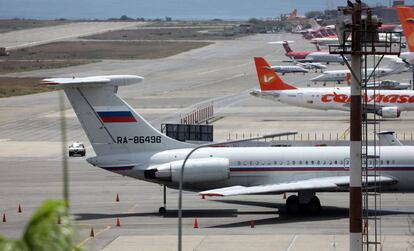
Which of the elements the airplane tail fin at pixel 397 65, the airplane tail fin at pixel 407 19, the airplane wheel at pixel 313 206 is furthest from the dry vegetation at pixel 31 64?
the airplane wheel at pixel 313 206

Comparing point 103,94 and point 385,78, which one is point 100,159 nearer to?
point 103,94

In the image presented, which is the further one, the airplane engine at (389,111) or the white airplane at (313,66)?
the white airplane at (313,66)

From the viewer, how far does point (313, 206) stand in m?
40.3

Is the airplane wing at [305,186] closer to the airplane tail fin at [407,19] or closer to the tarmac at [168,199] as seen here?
the tarmac at [168,199]

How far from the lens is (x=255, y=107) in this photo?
333ft

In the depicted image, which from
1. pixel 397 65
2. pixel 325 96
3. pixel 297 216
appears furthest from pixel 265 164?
pixel 397 65

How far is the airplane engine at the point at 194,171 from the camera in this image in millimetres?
38594

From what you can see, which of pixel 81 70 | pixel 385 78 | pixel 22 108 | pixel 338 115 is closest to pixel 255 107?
pixel 338 115

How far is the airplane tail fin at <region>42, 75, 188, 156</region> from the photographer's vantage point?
39812mm

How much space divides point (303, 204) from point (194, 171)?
497 centimetres

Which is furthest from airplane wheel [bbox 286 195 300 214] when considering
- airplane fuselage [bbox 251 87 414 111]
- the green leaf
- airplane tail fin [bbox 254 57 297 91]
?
airplane tail fin [bbox 254 57 297 91]

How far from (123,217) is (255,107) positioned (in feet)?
202

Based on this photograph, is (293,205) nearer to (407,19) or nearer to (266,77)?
(266,77)

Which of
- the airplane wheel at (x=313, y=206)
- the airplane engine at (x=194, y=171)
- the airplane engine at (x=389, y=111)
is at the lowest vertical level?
the airplane engine at (x=389, y=111)
